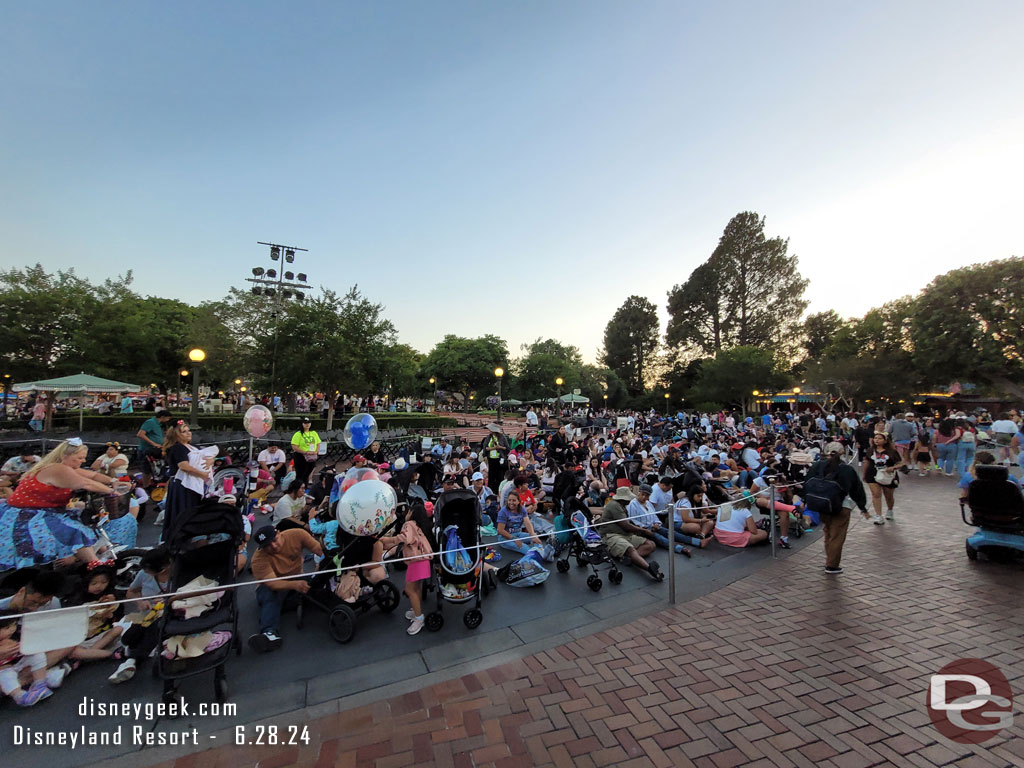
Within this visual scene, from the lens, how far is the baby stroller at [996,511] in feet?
18.2

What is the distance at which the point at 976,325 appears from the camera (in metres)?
26.5

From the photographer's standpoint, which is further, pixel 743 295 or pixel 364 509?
pixel 743 295

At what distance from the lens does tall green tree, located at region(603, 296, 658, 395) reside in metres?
61.1

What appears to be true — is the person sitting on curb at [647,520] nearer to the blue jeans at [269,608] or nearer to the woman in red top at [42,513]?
the blue jeans at [269,608]

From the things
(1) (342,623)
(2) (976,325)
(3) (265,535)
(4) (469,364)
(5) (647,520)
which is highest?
(2) (976,325)

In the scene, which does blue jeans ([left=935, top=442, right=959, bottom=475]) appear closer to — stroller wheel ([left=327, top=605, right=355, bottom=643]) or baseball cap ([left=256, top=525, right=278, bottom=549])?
stroller wheel ([left=327, top=605, right=355, bottom=643])

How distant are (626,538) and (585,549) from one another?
2.44 ft

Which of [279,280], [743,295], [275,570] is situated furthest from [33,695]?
[743,295]

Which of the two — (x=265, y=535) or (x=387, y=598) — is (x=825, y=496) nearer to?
(x=387, y=598)

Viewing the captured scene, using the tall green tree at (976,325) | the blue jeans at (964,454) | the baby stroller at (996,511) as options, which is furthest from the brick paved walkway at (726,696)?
the tall green tree at (976,325)

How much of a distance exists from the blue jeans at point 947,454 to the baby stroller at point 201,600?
17297 mm

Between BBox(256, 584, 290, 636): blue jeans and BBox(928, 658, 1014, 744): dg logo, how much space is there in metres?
5.61

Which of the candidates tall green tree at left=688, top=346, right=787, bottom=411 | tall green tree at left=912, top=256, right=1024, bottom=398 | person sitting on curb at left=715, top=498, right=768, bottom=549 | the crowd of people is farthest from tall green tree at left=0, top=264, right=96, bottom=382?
tall green tree at left=912, top=256, right=1024, bottom=398

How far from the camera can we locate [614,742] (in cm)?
291
